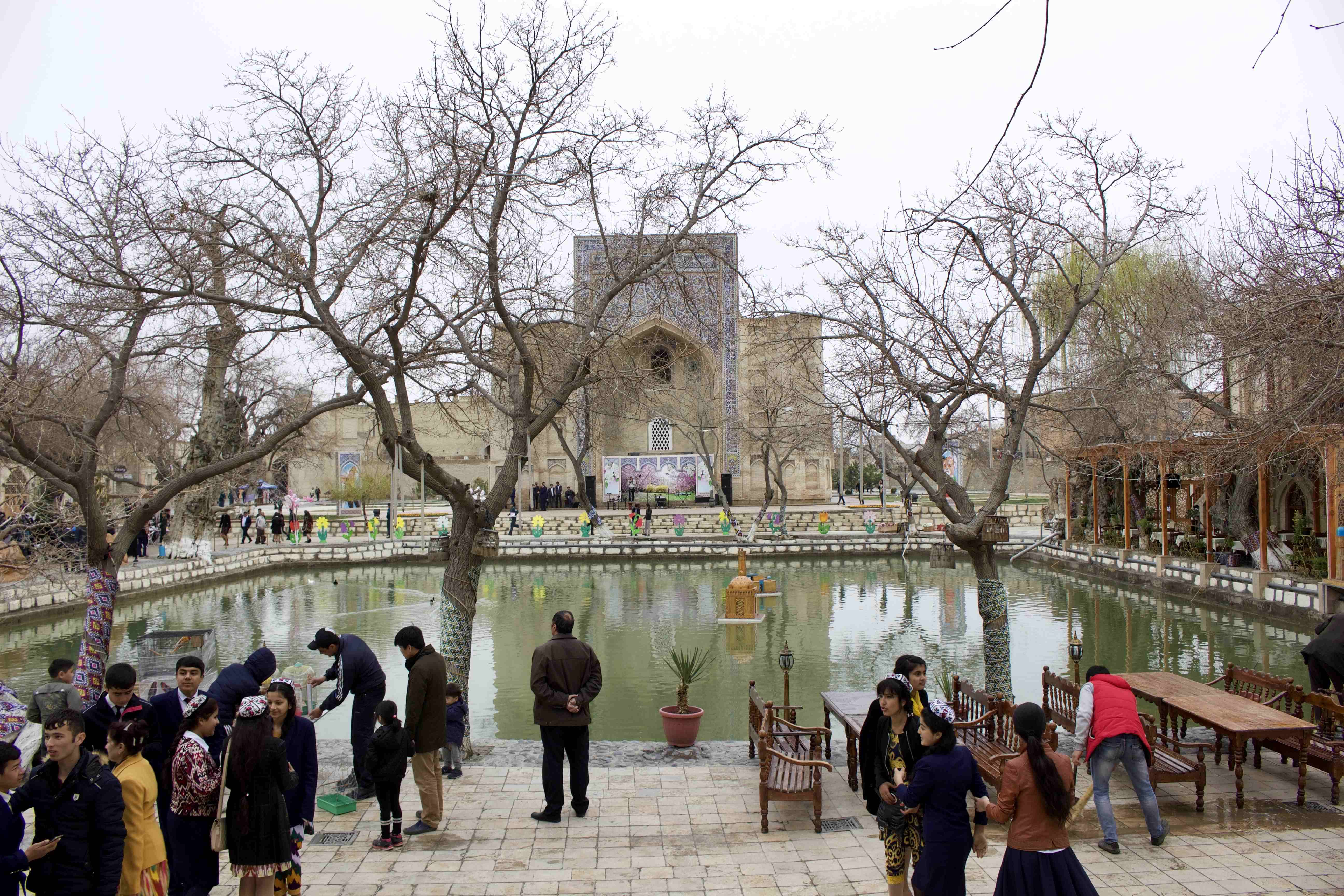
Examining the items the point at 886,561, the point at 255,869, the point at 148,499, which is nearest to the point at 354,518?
the point at 886,561

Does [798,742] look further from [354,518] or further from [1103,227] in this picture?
[354,518]

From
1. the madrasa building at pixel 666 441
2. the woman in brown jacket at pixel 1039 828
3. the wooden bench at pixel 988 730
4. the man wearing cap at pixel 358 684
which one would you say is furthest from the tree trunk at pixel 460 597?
the woman in brown jacket at pixel 1039 828

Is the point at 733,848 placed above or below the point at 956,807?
below

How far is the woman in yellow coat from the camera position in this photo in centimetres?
339

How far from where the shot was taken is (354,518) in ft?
106

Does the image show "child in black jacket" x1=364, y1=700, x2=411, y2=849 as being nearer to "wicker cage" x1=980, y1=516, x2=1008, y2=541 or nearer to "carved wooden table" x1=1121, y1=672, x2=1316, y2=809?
"carved wooden table" x1=1121, y1=672, x2=1316, y2=809

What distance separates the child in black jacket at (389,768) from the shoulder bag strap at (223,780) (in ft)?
3.43

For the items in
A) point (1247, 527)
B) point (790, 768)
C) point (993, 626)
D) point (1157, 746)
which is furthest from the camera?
point (1247, 527)

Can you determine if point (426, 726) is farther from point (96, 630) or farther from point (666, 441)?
point (666, 441)

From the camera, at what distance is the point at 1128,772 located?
4.85 metres

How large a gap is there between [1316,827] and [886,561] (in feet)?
62.9

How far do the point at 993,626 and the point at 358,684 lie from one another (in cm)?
465

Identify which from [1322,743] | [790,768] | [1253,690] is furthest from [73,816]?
[1253,690]

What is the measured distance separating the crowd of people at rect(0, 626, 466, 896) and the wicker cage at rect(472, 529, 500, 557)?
5.22 feet
